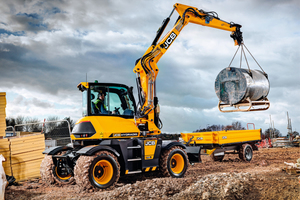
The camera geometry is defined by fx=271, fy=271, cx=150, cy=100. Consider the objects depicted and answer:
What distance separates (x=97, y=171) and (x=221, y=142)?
6594 mm

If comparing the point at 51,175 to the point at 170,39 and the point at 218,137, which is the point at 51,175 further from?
the point at 218,137

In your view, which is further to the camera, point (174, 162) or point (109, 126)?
point (174, 162)

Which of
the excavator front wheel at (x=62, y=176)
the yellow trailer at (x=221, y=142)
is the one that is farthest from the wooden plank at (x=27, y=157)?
the yellow trailer at (x=221, y=142)

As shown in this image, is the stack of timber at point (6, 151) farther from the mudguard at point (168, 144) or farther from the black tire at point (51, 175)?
the mudguard at point (168, 144)

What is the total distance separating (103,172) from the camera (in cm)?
762

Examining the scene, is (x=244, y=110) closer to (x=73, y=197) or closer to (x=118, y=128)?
(x=118, y=128)

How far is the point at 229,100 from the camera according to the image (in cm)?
1039

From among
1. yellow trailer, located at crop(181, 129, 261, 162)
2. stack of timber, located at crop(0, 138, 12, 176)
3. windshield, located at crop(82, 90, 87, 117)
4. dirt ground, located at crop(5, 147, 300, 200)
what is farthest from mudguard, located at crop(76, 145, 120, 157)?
yellow trailer, located at crop(181, 129, 261, 162)

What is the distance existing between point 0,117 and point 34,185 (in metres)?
2.52

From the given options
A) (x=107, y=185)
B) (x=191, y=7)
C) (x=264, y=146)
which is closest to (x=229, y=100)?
(x=191, y=7)

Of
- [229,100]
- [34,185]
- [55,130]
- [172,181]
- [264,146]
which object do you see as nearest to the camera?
[172,181]

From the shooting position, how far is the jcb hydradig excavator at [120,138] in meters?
7.54

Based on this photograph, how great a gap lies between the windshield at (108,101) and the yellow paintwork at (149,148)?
112cm

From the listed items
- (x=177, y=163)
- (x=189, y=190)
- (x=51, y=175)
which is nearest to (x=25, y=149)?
(x=51, y=175)
